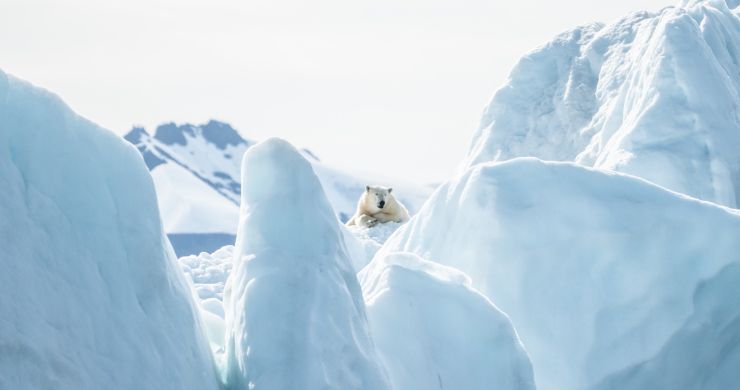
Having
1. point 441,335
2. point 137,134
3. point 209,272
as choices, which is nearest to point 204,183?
point 137,134

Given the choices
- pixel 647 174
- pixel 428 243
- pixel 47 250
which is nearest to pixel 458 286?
pixel 428 243

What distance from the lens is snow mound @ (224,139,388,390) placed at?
13.7 feet

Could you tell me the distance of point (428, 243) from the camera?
7000 mm

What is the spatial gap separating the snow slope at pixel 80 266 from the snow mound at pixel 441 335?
1254 mm

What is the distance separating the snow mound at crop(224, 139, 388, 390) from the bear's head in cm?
936

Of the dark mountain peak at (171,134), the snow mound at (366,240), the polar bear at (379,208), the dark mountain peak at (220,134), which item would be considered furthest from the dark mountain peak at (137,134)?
the snow mound at (366,240)

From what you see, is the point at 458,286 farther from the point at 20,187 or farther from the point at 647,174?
the point at 647,174

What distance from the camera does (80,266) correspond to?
145 inches

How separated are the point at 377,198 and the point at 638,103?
445cm

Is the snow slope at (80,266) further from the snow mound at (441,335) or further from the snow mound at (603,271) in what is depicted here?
the snow mound at (603,271)

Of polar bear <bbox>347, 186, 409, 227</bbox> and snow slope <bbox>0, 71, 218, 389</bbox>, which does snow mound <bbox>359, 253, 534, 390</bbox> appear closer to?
snow slope <bbox>0, 71, 218, 389</bbox>

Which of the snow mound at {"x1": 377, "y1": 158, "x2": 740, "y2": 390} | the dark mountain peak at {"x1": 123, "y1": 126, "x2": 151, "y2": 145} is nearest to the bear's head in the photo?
the snow mound at {"x1": 377, "y1": 158, "x2": 740, "y2": 390}

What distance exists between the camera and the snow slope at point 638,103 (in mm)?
10062

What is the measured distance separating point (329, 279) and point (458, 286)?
3.74 feet
